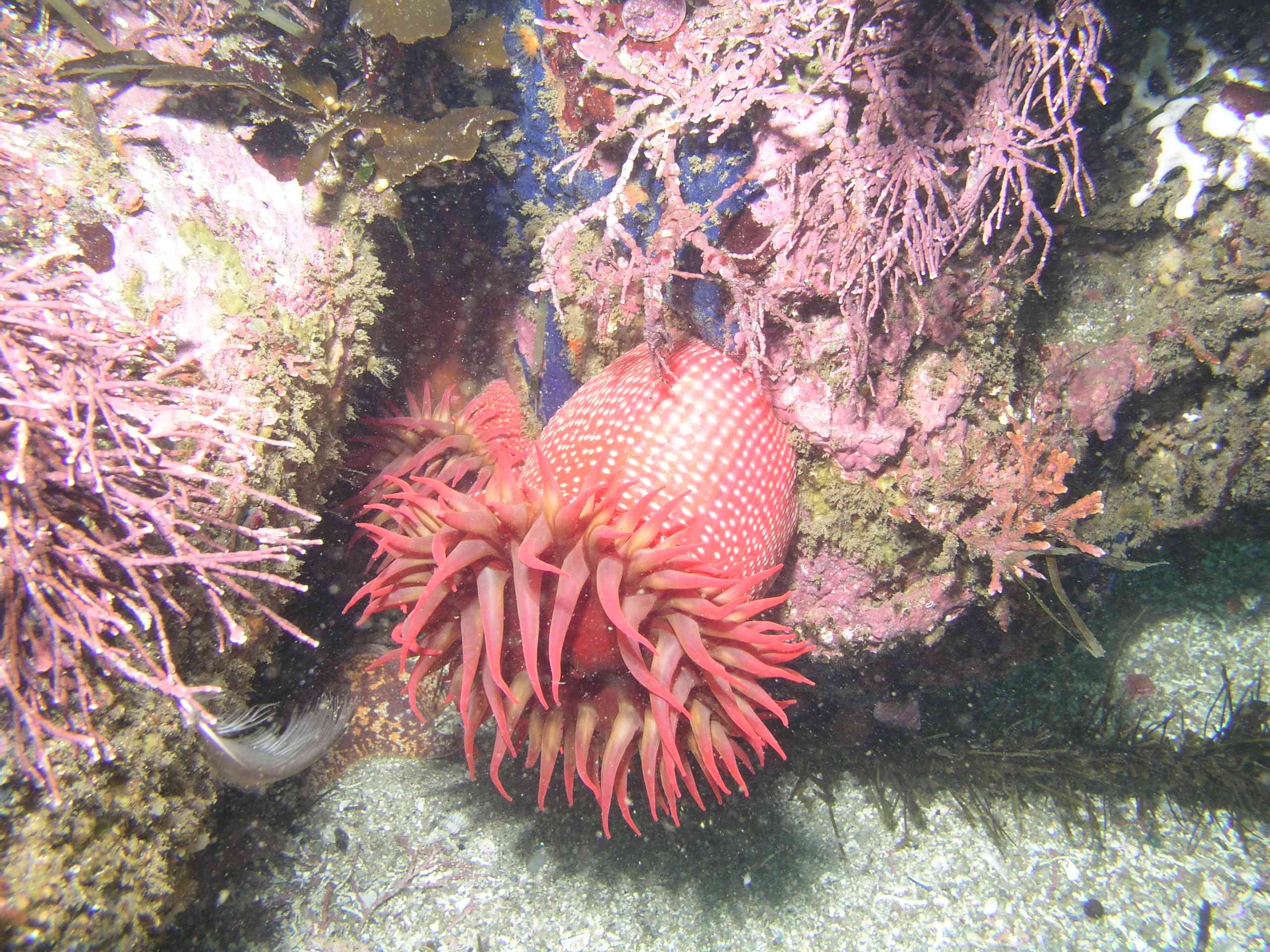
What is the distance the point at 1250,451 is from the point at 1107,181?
6.71ft

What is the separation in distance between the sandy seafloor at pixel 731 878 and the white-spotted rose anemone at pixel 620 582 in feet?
6.06

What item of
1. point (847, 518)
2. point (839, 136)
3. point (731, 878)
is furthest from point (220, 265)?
point (731, 878)

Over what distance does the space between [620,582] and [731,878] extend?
10.2 ft

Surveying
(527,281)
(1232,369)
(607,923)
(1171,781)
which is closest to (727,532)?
(527,281)

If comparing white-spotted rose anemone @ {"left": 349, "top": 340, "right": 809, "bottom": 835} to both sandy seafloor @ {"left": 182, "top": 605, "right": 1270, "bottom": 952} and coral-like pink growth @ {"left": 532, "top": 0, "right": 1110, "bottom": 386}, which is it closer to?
coral-like pink growth @ {"left": 532, "top": 0, "right": 1110, "bottom": 386}

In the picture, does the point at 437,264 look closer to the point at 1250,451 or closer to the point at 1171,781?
the point at 1250,451

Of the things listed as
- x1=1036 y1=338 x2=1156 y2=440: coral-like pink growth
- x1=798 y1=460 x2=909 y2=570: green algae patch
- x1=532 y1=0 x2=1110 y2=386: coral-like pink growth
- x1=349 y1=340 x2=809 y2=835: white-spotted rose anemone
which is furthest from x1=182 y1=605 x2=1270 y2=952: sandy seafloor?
x1=532 y1=0 x2=1110 y2=386: coral-like pink growth

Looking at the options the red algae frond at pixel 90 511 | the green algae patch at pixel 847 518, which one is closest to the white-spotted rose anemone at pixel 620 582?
the green algae patch at pixel 847 518

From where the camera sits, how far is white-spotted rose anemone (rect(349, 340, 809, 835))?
258 centimetres

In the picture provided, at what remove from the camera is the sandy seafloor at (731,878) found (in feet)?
13.5

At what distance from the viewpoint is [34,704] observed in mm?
2115

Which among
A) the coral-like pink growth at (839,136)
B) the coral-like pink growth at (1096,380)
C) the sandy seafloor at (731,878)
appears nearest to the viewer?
the coral-like pink growth at (839,136)

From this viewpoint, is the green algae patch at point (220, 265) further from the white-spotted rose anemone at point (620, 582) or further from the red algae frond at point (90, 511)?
the white-spotted rose anemone at point (620, 582)

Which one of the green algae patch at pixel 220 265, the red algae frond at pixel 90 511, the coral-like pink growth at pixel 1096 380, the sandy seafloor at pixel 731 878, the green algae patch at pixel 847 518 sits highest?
the coral-like pink growth at pixel 1096 380
